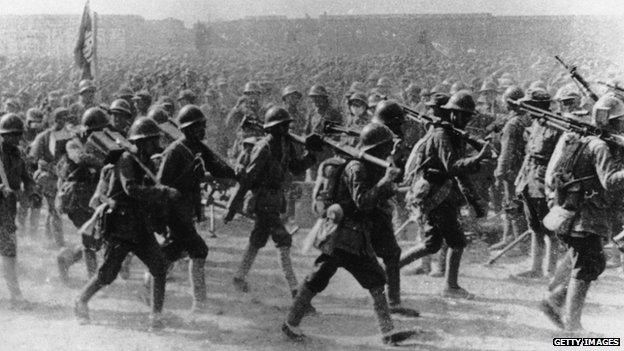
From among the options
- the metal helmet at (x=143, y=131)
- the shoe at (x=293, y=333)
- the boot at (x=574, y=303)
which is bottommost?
the shoe at (x=293, y=333)

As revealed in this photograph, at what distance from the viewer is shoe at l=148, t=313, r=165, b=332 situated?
6051mm

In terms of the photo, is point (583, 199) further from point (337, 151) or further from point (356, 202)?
point (337, 151)

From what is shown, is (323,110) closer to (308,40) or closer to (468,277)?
(468,277)

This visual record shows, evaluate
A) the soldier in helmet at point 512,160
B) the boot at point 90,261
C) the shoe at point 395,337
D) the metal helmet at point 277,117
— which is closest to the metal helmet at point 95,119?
Answer: the boot at point 90,261

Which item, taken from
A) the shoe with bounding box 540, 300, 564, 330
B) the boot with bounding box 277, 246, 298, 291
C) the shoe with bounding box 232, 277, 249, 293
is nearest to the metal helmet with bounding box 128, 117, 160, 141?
the boot with bounding box 277, 246, 298, 291

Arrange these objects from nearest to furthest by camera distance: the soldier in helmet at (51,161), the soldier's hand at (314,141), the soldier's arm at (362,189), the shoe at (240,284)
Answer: the soldier's arm at (362,189) → the soldier's hand at (314,141) → the shoe at (240,284) → the soldier in helmet at (51,161)

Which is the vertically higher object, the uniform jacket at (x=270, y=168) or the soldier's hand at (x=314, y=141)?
the soldier's hand at (x=314, y=141)

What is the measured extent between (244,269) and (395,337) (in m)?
2.17

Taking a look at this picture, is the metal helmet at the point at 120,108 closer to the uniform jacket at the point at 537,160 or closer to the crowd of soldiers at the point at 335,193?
the crowd of soldiers at the point at 335,193

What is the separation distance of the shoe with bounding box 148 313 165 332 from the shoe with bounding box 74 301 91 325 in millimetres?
639

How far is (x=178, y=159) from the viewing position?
20.5 ft

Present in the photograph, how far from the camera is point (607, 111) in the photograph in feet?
18.3

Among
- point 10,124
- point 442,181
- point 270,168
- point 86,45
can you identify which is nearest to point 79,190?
point 10,124

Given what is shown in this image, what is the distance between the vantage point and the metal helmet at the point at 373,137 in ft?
17.9
